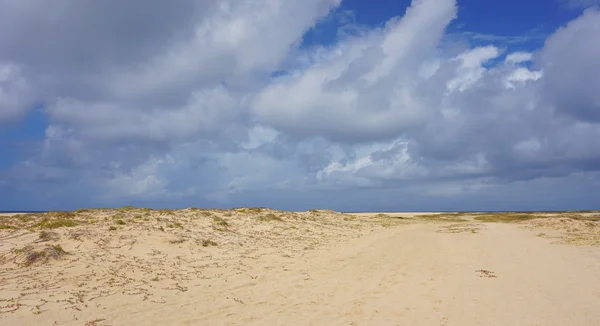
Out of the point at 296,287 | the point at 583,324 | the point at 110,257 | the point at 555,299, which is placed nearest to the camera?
the point at 583,324

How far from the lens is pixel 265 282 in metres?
15.7

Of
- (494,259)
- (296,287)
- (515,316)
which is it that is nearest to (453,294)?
(515,316)

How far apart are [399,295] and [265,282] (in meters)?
5.79

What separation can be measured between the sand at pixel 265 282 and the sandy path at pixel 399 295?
52 mm

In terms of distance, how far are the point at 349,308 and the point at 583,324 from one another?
696 cm

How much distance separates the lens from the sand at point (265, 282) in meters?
11.1

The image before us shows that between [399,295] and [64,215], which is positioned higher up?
[64,215]

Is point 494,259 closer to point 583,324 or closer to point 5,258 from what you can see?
point 583,324

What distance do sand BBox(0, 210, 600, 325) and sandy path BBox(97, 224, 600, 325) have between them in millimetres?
52

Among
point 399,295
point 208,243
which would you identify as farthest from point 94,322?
point 208,243

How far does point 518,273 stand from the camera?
57.9 ft

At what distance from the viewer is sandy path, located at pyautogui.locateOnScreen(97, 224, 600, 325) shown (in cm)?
1097

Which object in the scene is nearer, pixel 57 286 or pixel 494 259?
pixel 57 286

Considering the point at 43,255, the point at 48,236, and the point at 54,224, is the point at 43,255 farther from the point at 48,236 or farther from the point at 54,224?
the point at 54,224
